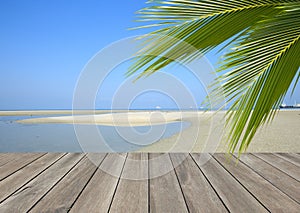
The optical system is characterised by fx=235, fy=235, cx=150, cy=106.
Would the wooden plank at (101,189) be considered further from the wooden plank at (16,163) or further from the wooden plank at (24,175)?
the wooden plank at (16,163)

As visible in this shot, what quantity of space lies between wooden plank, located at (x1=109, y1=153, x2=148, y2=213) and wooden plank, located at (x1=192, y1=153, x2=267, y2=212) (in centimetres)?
43

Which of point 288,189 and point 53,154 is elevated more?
point 53,154

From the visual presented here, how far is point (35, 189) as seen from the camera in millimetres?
1401

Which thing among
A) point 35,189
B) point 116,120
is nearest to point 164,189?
point 35,189

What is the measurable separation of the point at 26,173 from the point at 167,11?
1.56m

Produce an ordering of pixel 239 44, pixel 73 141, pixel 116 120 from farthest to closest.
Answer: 1. pixel 116 120
2. pixel 73 141
3. pixel 239 44

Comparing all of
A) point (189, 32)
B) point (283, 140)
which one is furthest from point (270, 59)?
point (283, 140)

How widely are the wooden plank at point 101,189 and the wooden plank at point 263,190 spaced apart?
0.83 m

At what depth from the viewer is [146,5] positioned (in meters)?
0.85

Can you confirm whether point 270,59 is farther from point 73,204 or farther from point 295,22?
point 73,204

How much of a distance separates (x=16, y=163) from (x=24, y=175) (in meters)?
0.37

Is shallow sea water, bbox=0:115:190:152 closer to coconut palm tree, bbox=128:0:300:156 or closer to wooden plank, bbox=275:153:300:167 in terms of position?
wooden plank, bbox=275:153:300:167

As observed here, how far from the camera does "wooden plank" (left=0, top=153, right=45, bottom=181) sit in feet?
5.70

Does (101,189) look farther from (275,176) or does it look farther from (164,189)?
(275,176)
